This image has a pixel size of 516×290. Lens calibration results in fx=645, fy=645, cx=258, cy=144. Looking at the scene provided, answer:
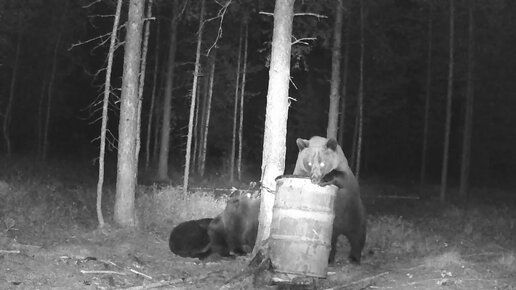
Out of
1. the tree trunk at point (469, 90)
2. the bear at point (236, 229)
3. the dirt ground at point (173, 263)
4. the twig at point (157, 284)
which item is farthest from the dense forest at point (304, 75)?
the twig at point (157, 284)

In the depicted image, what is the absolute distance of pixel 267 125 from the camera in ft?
37.9

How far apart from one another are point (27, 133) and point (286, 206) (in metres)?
40.9

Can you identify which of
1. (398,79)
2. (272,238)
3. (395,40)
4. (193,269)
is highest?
(395,40)

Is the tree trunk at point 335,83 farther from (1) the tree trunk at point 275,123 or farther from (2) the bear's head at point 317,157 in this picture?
(2) the bear's head at point 317,157

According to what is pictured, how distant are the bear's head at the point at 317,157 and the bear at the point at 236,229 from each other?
2.68 meters

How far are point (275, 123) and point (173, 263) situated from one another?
3.20 metres

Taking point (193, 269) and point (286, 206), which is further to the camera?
point (193, 269)

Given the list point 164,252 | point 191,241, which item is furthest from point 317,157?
point 164,252

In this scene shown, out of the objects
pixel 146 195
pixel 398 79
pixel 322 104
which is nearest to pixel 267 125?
pixel 146 195

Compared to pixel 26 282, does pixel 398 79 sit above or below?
above

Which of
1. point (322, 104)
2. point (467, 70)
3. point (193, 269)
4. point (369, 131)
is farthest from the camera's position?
point (369, 131)

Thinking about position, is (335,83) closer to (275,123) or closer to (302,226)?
(275,123)

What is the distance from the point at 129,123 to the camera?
14.9m

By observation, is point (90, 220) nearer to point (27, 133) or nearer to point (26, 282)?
point (26, 282)
